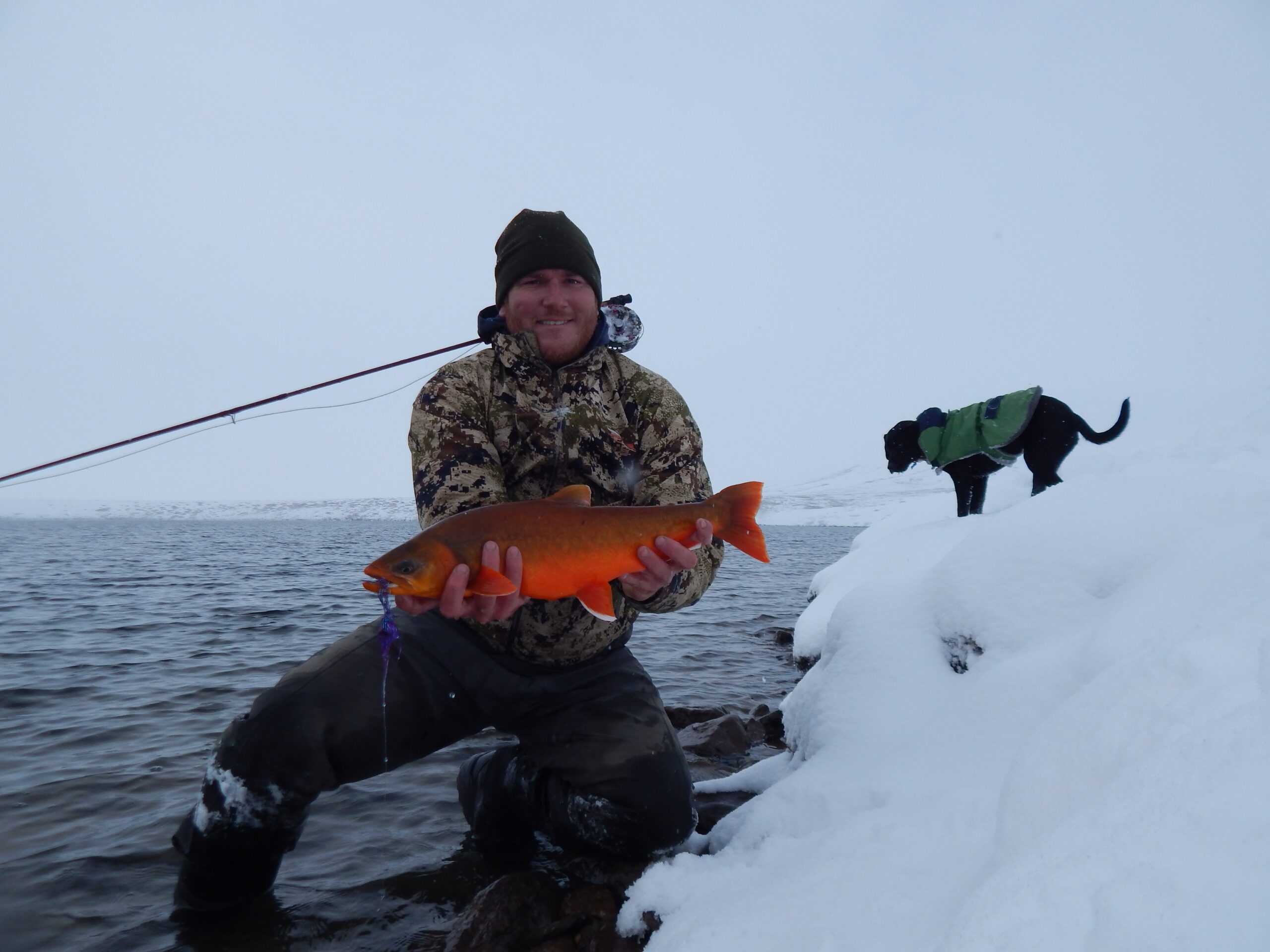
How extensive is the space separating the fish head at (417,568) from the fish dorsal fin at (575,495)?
60 cm

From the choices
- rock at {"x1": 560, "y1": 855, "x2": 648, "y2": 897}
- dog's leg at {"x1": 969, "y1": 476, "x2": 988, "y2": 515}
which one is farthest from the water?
dog's leg at {"x1": 969, "y1": 476, "x2": 988, "y2": 515}

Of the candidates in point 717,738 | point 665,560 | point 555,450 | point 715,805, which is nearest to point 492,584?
point 665,560

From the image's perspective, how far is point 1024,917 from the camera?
61.2 inches

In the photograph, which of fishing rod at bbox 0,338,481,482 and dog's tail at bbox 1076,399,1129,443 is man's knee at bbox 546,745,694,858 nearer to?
fishing rod at bbox 0,338,481,482

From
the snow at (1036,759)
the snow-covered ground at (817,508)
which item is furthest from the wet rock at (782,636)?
the snow-covered ground at (817,508)

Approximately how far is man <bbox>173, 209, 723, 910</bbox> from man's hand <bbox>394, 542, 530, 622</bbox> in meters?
0.01

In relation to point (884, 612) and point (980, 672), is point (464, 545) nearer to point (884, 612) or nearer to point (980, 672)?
point (980, 672)

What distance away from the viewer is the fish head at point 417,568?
2.94 m

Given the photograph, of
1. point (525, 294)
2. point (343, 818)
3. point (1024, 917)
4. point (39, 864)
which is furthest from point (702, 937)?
point (39, 864)

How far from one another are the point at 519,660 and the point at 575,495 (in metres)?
1.23

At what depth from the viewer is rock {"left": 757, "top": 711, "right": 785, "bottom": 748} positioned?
616 centimetres

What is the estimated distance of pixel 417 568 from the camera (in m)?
2.97

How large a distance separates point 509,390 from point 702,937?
9.96 ft

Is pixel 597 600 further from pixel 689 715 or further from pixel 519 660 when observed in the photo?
pixel 689 715
